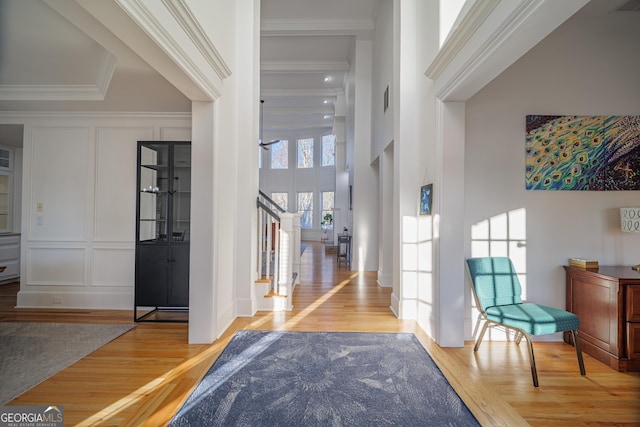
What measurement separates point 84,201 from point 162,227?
4.10 ft

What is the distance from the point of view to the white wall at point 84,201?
3918mm

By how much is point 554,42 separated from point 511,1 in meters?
1.85

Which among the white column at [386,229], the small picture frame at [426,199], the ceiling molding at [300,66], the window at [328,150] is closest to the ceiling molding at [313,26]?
the ceiling molding at [300,66]

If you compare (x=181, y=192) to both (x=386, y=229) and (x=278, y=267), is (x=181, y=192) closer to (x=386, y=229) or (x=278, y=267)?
(x=278, y=267)

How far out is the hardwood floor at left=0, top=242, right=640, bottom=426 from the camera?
1935mm

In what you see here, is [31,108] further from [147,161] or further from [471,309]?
[471,309]

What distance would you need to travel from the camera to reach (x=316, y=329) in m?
3.27

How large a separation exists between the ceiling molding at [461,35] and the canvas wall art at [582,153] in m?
1.15

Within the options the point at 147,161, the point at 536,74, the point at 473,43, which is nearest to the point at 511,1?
the point at 473,43

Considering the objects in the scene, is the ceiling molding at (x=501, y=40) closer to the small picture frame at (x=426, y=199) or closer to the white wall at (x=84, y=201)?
the small picture frame at (x=426, y=199)

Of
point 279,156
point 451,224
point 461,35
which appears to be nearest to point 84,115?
point 461,35

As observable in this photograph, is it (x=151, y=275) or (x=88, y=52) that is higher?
(x=88, y=52)

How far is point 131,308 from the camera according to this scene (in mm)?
3891

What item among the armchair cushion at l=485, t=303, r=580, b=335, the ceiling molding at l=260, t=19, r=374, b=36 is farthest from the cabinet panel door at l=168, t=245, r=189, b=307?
the ceiling molding at l=260, t=19, r=374, b=36
